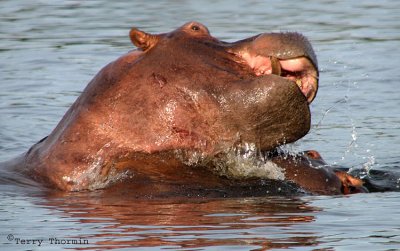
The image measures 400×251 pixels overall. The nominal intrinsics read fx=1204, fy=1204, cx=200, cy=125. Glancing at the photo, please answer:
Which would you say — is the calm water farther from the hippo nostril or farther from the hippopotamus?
the hippo nostril

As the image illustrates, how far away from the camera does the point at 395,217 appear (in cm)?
712

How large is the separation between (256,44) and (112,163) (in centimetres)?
123

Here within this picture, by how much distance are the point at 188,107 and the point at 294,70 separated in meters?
0.73

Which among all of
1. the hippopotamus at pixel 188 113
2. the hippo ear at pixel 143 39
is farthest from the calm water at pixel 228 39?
the hippo ear at pixel 143 39

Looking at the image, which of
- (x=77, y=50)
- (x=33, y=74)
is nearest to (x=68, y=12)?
(x=77, y=50)

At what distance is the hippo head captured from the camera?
7.74 m

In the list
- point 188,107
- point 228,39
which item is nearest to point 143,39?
point 188,107

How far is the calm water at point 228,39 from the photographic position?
6.56 metres

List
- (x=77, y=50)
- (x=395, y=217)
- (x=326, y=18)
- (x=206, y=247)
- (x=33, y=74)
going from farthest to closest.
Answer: (x=326, y=18) → (x=77, y=50) → (x=33, y=74) → (x=395, y=217) → (x=206, y=247)

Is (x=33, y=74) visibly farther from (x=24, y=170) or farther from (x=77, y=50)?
(x=24, y=170)

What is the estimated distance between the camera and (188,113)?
782 cm

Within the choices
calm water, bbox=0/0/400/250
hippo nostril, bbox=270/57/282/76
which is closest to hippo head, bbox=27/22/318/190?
hippo nostril, bbox=270/57/282/76

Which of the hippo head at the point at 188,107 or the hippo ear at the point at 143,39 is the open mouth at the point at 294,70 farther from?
the hippo ear at the point at 143,39

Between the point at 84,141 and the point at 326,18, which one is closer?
the point at 84,141
